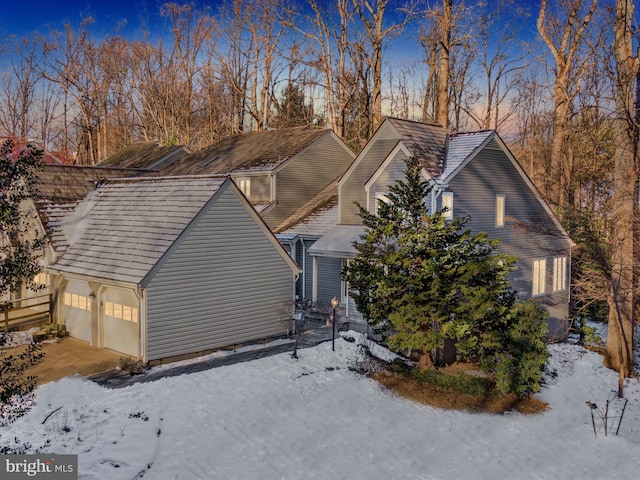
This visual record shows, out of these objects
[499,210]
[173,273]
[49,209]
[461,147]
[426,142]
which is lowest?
[173,273]

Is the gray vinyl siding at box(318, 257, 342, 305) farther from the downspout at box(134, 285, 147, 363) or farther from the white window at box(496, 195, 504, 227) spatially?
the downspout at box(134, 285, 147, 363)

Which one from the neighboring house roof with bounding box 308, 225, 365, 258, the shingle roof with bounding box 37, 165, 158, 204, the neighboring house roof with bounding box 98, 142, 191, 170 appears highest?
the neighboring house roof with bounding box 98, 142, 191, 170

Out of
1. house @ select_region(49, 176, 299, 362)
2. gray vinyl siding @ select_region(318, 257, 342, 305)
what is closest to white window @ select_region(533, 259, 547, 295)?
gray vinyl siding @ select_region(318, 257, 342, 305)

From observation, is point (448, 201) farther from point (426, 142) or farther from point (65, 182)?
point (65, 182)
